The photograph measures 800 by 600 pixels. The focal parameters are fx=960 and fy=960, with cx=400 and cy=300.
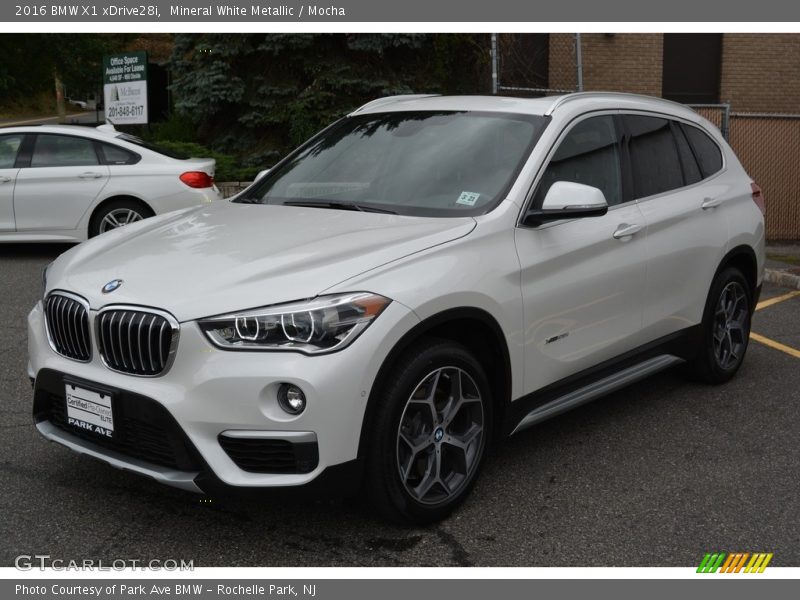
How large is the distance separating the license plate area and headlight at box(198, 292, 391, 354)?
57 centimetres

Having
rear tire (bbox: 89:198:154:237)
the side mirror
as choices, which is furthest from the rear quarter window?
the side mirror

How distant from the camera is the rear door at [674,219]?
5410 mm

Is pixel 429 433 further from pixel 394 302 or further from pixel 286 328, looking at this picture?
pixel 286 328

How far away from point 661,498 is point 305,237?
206 centimetres

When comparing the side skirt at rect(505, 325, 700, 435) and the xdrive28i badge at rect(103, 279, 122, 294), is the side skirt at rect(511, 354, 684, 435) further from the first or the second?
the xdrive28i badge at rect(103, 279, 122, 294)

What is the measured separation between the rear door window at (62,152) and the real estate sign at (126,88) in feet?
17.5

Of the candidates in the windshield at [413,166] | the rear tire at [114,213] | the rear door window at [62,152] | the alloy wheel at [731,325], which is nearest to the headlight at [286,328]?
the windshield at [413,166]

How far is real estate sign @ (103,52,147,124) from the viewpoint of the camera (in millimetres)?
16094

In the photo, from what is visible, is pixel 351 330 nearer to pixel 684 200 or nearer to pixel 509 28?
pixel 684 200

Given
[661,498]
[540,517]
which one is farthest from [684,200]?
[540,517]

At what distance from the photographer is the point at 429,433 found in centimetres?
411

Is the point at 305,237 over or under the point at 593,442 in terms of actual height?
over

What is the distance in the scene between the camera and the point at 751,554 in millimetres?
3973

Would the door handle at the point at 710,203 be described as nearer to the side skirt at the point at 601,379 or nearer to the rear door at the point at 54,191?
the side skirt at the point at 601,379
